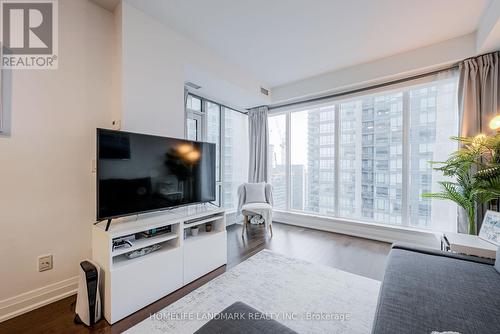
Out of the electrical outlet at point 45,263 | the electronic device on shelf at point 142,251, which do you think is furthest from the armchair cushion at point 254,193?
the electrical outlet at point 45,263

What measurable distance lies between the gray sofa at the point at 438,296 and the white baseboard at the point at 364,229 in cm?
169

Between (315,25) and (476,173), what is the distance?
93.3 inches

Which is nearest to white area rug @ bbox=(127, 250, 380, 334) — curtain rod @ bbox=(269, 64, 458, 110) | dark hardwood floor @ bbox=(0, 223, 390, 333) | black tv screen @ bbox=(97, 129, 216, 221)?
dark hardwood floor @ bbox=(0, 223, 390, 333)

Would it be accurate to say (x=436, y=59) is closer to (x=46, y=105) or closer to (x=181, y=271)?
(x=181, y=271)

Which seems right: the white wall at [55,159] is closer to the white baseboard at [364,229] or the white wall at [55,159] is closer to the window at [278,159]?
the window at [278,159]

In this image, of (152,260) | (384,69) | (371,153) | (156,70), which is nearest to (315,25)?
(384,69)

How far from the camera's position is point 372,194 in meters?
3.56

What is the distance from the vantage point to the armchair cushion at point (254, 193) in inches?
149

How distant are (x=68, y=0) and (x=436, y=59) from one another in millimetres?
4165

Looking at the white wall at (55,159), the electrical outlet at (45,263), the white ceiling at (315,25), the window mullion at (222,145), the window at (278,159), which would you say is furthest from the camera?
the window at (278,159)

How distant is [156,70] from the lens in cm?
228

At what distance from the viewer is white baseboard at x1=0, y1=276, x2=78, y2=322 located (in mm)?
1579

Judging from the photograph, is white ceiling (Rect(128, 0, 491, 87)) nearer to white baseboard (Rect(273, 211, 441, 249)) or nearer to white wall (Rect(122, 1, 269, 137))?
white wall (Rect(122, 1, 269, 137))

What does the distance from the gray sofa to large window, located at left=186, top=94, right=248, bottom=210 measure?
10.1 feet
